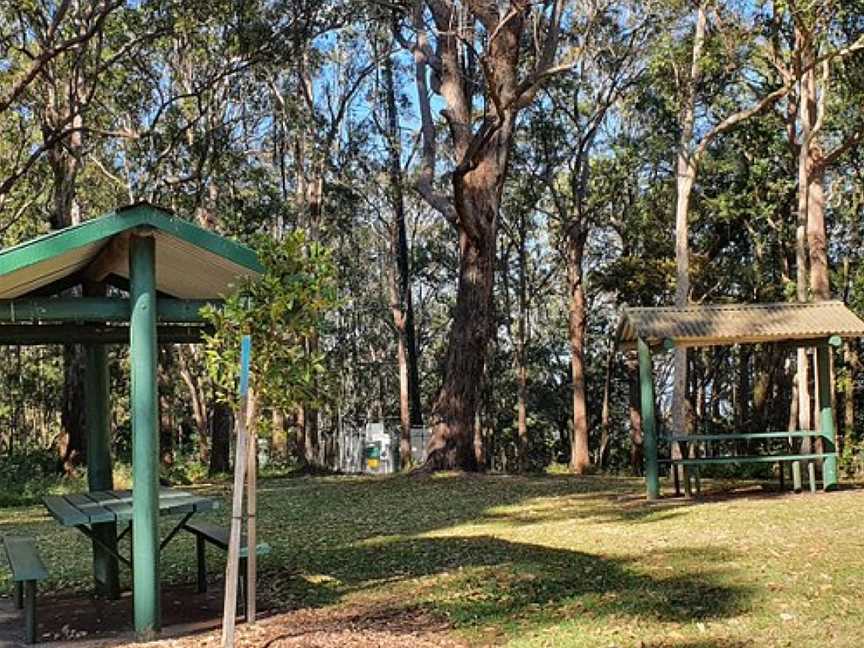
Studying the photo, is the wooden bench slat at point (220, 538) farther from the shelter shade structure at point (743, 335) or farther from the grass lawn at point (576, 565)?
the shelter shade structure at point (743, 335)

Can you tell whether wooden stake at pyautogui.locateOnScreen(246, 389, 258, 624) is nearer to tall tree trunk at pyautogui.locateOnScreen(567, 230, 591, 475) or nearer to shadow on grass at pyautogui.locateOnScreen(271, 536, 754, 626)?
shadow on grass at pyautogui.locateOnScreen(271, 536, 754, 626)

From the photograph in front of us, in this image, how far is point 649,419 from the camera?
12.9m

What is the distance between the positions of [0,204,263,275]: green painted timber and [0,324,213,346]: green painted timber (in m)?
0.83

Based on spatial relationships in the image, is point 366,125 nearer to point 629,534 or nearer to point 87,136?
point 87,136

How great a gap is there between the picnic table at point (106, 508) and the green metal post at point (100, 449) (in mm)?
106

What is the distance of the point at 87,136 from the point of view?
2475 cm

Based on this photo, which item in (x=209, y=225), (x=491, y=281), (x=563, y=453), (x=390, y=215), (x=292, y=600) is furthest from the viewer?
(x=563, y=453)

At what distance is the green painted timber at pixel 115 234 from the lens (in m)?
5.81

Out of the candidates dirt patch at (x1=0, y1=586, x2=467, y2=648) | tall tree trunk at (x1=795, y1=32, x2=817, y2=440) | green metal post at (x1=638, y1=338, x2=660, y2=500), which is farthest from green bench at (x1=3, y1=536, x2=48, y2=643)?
tall tree trunk at (x1=795, y1=32, x2=817, y2=440)

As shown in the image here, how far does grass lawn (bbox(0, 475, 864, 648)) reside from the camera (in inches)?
231

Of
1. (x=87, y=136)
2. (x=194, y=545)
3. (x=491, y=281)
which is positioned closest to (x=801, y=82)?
Result: (x=491, y=281)

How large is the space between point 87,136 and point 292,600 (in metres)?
20.6

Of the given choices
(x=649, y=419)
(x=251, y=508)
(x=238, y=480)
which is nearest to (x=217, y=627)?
(x=251, y=508)

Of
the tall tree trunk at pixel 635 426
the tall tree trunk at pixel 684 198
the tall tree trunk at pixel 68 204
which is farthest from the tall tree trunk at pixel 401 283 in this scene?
the tall tree trunk at pixel 684 198
